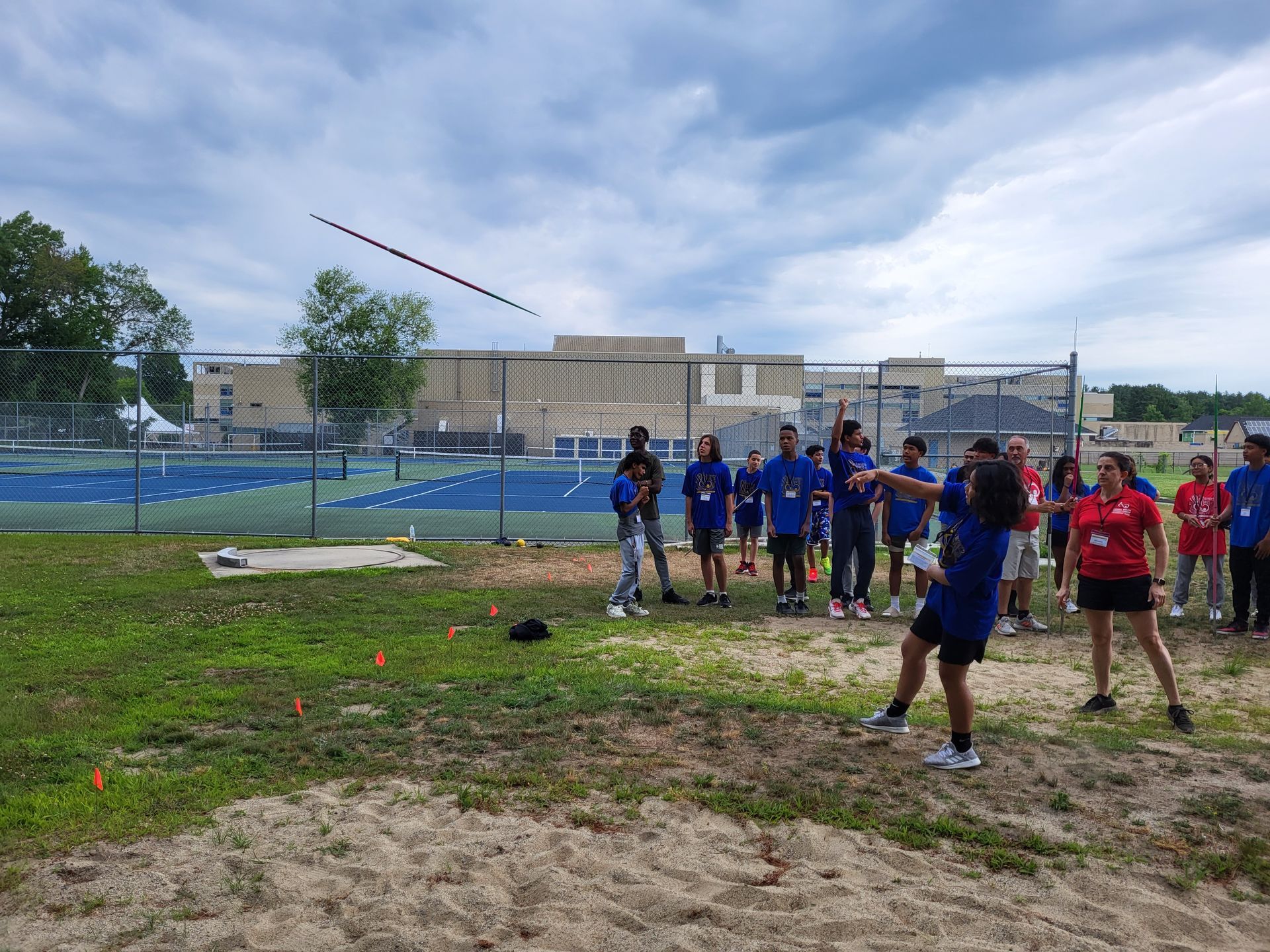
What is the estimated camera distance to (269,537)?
13.9 meters

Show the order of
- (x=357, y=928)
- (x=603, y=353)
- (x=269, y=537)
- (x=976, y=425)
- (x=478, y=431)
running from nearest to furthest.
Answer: (x=357, y=928), (x=269, y=537), (x=976, y=425), (x=478, y=431), (x=603, y=353)

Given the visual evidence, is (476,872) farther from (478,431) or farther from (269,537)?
(478,431)

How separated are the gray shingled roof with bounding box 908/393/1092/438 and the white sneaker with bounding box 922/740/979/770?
11.2 m

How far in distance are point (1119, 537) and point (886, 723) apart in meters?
2.06

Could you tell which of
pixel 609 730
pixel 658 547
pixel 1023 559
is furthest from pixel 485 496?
pixel 609 730

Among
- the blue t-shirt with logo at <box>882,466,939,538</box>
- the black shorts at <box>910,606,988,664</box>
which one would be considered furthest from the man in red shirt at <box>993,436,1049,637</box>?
the black shorts at <box>910,606,988,664</box>

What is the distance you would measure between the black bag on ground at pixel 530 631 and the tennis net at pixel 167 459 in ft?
32.5

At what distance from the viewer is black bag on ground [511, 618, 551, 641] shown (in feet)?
24.0

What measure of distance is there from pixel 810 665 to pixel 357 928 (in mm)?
4517

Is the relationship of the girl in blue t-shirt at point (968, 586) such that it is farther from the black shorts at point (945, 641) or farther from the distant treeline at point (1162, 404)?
the distant treeline at point (1162, 404)

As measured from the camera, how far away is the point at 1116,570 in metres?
5.71

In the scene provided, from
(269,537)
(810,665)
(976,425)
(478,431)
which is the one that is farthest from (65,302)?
(810,665)

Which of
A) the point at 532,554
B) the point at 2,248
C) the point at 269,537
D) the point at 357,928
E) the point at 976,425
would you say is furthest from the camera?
the point at 2,248

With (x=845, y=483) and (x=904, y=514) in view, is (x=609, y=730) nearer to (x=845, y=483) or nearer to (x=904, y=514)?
(x=845, y=483)
